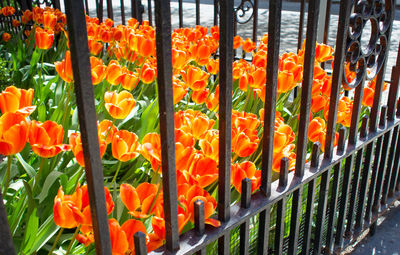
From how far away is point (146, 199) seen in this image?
2.99 ft

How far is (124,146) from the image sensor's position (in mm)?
1023

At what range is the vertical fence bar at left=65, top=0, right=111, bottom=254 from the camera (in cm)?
65

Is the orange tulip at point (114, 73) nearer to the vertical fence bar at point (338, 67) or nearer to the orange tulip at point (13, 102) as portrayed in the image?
the orange tulip at point (13, 102)

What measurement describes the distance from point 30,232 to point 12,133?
337 millimetres

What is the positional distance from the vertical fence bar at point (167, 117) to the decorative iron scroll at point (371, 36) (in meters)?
0.75

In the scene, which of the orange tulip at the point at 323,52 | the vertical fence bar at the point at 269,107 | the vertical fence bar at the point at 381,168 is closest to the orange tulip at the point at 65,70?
the vertical fence bar at the point at 269,107

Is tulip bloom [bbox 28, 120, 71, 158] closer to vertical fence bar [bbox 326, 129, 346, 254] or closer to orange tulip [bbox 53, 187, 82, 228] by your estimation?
orange tulip [bbox 53, 187, 82, 228]

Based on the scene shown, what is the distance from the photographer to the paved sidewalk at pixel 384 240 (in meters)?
2.06

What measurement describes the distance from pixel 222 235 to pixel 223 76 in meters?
0.41

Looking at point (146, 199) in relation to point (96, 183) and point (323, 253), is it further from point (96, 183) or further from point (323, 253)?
point (323, 253)

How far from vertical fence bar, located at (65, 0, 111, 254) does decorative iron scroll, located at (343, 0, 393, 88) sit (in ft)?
3.02

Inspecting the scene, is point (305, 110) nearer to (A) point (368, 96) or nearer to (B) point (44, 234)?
(A) point (368, 96)

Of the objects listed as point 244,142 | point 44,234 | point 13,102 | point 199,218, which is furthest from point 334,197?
point 13,102

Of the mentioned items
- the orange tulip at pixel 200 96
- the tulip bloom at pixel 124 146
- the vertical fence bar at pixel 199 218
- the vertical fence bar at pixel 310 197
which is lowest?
the vertical fence bar at pixel 310 197
